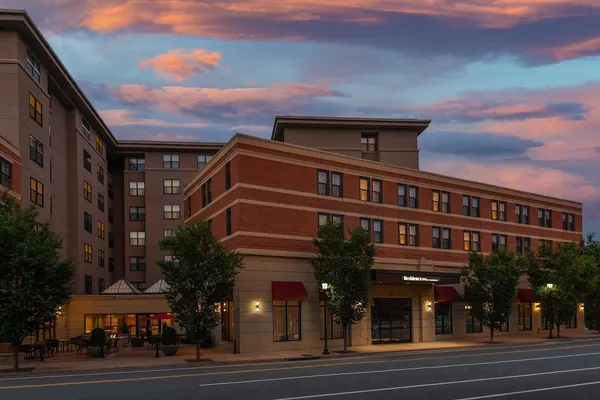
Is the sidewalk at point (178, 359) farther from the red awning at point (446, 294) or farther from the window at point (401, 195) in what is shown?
the window at point (401, 195)

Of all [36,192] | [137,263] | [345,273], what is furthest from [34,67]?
[137,263]

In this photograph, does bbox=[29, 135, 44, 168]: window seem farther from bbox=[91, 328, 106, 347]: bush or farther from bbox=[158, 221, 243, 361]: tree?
bbox=[158, 221, 243, 361]: tree

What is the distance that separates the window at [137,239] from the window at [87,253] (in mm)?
14017

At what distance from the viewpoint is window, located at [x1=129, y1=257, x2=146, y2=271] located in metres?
81.3

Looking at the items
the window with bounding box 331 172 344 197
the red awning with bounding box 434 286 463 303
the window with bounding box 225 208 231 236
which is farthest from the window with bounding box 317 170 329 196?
the red awning with bounding box 434 286 463 303

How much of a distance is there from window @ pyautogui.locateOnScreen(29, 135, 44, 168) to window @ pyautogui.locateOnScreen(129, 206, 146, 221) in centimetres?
2994

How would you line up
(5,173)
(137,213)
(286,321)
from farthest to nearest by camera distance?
(137,213), (5,173), (286,321)

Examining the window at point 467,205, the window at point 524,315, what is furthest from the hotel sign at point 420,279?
the window at point 524,315

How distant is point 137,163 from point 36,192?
32758mm

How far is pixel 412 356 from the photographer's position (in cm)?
3512

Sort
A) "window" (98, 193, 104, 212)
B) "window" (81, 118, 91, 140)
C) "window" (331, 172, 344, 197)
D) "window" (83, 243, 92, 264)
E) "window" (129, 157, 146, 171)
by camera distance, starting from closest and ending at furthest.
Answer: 1. "window" (331, 172, 344, 197)
2. "window" (83, 243, 92, 264)
3. "window" (81, 118, 91, 140)
4. "window" (98, 193, 104, 212)
5. "window" (129, 157, 146, 171)

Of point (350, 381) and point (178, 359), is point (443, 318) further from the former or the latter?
point (350, 381)

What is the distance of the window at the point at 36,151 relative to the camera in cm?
5005

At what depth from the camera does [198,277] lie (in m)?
34.7
